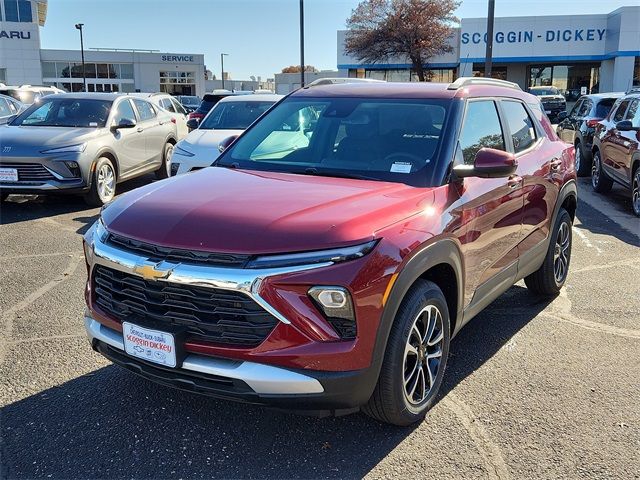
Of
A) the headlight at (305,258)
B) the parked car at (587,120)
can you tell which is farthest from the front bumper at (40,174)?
the parked car at (587,120)

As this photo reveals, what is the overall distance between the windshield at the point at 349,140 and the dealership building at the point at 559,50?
3672 cm

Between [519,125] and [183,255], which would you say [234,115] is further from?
[183,255]

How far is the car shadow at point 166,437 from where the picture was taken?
2822mm

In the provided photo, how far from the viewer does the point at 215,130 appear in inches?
368

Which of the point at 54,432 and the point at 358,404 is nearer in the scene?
the point at 358,404

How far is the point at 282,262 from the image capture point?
2.57 meters

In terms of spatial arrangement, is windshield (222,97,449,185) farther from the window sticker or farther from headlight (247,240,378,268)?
headlight (247,240,378,268)

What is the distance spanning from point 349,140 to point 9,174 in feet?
20.0

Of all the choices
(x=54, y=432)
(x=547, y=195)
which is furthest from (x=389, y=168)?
(x=54, y=432)

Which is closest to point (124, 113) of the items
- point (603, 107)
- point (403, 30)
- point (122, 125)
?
point (122, 125)

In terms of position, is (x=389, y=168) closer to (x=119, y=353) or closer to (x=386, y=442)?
(x=386, y=442)

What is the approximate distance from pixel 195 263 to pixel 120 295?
1.83 ft

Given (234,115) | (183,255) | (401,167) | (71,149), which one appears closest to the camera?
(183,255)

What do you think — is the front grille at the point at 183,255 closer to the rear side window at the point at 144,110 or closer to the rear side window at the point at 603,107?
the rear side window at the point at 144,110
